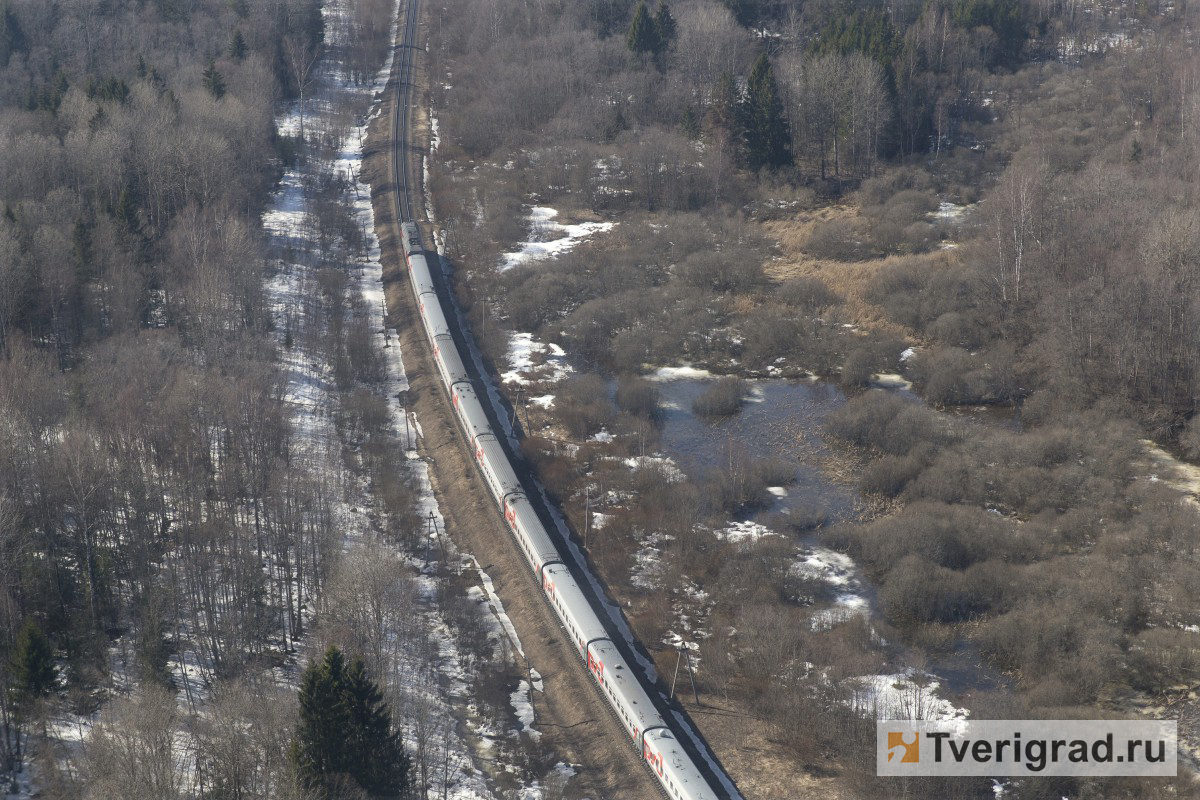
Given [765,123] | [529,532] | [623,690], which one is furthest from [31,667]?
[765,123]

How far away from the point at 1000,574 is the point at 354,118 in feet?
288

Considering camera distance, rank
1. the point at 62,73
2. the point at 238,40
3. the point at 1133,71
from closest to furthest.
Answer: the point at 62,73
the point at 1133,71
the point at 238,40

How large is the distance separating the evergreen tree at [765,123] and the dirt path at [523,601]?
109 feet

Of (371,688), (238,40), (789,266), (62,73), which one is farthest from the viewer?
(238,40)

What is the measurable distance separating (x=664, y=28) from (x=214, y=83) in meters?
43.1

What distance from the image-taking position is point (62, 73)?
95125 mm

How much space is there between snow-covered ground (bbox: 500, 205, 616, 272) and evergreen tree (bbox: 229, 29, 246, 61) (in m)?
36.7

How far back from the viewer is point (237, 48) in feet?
371

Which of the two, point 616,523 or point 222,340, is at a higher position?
point 222,340

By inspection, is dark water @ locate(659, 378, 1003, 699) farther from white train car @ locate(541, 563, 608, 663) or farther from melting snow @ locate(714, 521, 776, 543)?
white train car @ locate(541, 563, 608, 663)

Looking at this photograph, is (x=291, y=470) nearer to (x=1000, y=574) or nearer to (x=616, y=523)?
(x=616, y=523)

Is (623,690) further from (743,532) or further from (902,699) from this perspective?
(743,532)

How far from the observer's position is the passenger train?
38344 millimetres

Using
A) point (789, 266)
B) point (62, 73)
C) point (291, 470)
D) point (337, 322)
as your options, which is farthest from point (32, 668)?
point (62, 73)
